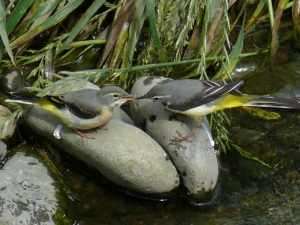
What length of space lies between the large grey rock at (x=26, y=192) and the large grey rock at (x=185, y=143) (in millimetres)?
1119

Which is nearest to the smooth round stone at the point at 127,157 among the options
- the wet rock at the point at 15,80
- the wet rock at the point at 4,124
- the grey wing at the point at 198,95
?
the grey wing at the point at 198,95

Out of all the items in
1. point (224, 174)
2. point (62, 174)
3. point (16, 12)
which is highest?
point (16, 12)

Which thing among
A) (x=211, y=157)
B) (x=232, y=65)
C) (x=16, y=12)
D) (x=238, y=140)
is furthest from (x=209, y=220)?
(x=16, y=12)

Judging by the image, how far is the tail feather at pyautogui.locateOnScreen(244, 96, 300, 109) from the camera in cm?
620

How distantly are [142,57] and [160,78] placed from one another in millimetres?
603

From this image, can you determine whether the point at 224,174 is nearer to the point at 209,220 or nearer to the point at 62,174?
the point at 209,220

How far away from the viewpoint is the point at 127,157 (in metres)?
5.86

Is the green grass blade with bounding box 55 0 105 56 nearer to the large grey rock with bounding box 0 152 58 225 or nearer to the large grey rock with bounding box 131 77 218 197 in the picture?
the large grey rock with bounding box 131 77 218 197

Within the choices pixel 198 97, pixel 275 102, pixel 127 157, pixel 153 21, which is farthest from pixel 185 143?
pixel 153 21

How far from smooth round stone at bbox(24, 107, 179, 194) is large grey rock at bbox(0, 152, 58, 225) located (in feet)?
1.43

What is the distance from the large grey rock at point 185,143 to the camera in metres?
5.99

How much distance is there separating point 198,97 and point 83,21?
66.6 inches

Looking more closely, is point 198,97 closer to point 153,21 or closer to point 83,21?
point 153,21

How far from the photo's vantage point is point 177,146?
19.7ft
